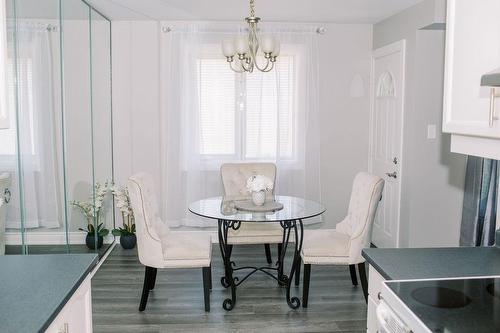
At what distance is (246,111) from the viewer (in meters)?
5.35

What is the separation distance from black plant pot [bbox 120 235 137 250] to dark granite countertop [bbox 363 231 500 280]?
3447 mm

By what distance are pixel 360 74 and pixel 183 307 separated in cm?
323

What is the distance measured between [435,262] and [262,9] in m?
3.27

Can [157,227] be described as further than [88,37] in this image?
No

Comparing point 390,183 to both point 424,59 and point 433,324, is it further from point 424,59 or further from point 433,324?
point 433,324

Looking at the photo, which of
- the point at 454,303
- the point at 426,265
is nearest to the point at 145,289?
the point at 426,265

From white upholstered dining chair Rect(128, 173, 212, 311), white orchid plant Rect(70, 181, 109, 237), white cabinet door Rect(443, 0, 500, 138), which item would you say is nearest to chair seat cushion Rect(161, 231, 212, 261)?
white upholstered dining chair Rect(128, 173, 212, 311)

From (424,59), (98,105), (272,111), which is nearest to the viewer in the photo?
(424,59)

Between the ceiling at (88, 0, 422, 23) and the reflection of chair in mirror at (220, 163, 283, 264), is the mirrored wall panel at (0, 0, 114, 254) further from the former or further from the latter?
the reflection of chair in mirror at (220, 163, 283, 264)

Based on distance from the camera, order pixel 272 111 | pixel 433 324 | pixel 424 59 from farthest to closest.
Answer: pixel 272 111
pixel 424 59
pixel 433 324

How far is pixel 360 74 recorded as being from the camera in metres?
5.45

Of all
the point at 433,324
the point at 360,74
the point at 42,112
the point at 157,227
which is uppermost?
the point at 360,74

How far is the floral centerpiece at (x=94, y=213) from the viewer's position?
4.48 m

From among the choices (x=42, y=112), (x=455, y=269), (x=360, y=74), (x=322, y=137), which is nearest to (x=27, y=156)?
(x=42, y=112)
